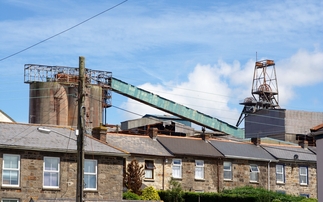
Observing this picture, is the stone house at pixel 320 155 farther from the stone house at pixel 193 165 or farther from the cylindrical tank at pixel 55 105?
the cylindrical tank at pixel 55 105

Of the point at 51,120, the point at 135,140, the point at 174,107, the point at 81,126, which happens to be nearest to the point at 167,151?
the point at 135,140

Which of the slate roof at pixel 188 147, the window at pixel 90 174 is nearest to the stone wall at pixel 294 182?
the slate roof at pixel 188 147

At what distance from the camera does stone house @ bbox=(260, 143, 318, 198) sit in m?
59.6

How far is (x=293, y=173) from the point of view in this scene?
60.4 meters

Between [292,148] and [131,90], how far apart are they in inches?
759

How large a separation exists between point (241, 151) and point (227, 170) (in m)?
2.74

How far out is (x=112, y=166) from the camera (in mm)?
42125

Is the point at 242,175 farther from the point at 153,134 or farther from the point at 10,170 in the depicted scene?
the point at 10,170

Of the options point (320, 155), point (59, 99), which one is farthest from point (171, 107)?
point (320, 155)

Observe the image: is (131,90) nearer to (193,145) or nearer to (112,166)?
(193,145)

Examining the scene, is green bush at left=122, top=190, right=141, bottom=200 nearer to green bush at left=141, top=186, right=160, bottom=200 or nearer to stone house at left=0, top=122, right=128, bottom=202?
green bush at left=141, top=186, right=160, bottom=200

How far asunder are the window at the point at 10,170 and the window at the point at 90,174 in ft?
13.3

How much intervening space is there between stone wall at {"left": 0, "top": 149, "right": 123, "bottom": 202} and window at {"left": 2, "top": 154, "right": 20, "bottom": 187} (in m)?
0.23

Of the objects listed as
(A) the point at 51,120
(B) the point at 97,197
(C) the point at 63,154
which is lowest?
(B) the point at 97,197
